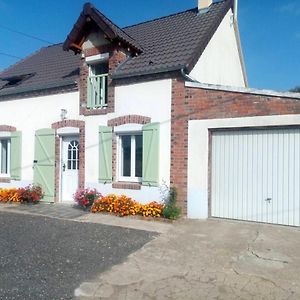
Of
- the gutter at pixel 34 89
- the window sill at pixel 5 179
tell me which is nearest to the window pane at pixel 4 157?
the window sill at pixel 5 179

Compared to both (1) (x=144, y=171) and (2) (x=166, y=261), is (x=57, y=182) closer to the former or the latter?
(1) (x=144, y=171)

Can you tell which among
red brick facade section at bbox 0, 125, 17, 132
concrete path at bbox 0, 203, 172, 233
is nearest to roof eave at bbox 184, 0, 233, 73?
concrete path at bbox 0, 203, 172, 233

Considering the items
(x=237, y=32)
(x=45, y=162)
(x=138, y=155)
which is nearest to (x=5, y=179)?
(x=45, y=162)

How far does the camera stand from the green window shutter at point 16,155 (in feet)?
38.6

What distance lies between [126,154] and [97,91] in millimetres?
2284

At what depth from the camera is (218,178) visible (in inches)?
323

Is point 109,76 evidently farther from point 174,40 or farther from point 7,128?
point 7,128

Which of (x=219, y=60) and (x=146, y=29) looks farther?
(x=146, y=29)

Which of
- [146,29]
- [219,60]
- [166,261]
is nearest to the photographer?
[166,261]

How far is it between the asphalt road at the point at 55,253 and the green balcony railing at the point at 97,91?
3885mm

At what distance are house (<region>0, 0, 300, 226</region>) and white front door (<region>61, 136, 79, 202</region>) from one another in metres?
0.03

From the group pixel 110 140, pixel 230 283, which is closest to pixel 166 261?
pixel 230 283

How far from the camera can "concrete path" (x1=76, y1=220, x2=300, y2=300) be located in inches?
166

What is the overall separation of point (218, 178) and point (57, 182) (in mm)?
5524
